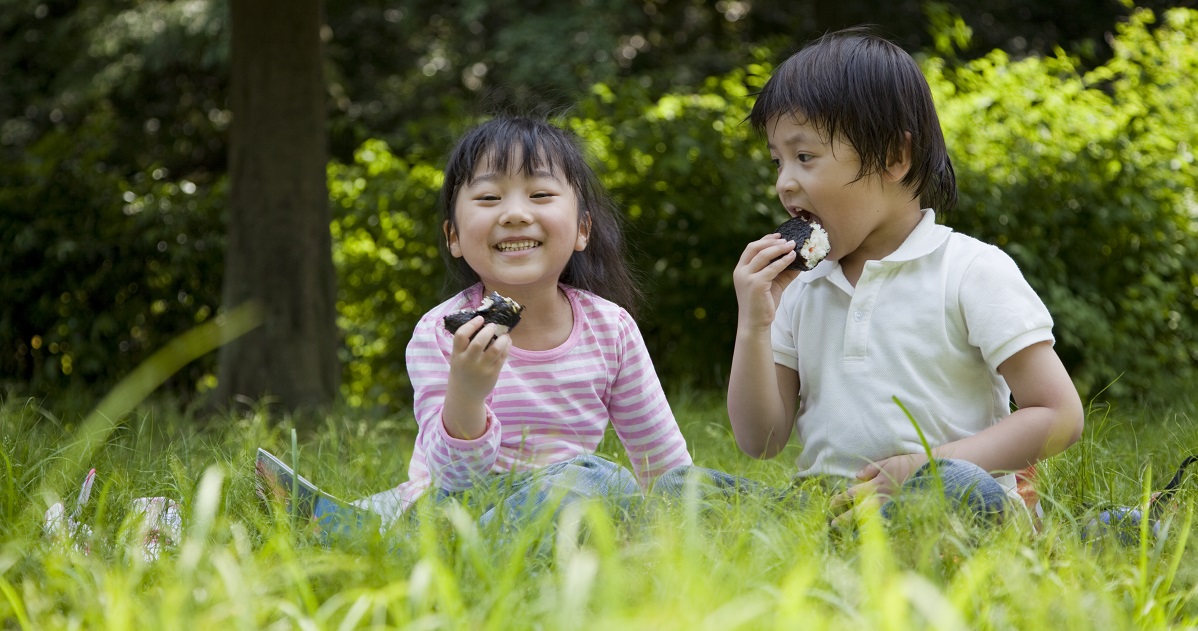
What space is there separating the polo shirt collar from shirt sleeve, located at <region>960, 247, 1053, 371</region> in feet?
0.32

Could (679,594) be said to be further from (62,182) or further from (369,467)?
(62,182)

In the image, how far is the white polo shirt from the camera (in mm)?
2234

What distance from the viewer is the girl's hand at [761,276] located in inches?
89.3

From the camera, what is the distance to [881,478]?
2.19 metres

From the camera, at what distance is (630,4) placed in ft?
37.6

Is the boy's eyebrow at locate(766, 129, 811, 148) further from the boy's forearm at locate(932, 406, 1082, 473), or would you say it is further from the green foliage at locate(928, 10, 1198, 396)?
the green foliage at locate(928, 10, 1198, 396)

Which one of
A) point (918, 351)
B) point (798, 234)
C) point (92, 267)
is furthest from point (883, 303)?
point (92, 267)

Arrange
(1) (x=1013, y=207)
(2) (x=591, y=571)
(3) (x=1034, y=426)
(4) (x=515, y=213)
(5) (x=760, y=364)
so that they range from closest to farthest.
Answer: (2) (x=591, y=571), (3) (x=1034, y=426), (5) (x=760, y=364), (4) (x=515, y=213), (1) (x=1013, y=207)

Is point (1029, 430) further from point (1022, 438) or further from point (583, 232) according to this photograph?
point (583, 232)

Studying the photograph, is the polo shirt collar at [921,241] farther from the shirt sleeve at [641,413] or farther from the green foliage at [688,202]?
the green foliage at [688,202]

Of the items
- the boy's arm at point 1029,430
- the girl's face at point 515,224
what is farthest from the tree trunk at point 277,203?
the boy's arm at point 1029,430

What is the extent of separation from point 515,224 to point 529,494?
2.32ft

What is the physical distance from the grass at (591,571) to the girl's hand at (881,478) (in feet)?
0.18

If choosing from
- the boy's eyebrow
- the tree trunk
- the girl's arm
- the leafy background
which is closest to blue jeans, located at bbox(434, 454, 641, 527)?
the girl's arm
